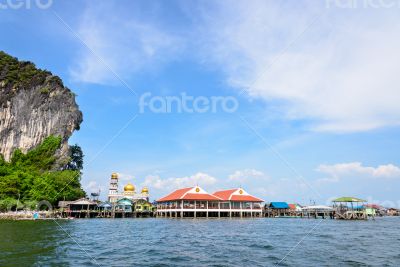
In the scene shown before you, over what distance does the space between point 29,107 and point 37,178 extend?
1938 centimetres

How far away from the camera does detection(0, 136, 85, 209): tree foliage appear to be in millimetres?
58031

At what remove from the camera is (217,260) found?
15.8 m

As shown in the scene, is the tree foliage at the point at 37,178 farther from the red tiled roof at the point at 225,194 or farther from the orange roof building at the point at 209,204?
the red tiled roof at the point at 225,194

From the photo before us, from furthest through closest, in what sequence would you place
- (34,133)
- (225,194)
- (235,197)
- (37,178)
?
(34,133), (225,194), (235,197), (37,178)

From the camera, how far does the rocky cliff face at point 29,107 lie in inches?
2721

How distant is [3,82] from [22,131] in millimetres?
10740

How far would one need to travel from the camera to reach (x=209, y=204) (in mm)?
67000

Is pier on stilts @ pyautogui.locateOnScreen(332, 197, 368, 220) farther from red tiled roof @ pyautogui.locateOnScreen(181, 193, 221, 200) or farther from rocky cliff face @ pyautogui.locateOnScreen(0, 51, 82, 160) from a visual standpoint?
rocky cliff face @ pyautogui.locateOnScreen(0, 51, 82, 160)

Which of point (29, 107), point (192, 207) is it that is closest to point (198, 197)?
point (192, 207)

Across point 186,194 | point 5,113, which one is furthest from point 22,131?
point 186,194

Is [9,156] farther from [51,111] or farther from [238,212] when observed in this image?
[238,212]

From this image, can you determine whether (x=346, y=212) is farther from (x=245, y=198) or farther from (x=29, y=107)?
(x=29, y=107)

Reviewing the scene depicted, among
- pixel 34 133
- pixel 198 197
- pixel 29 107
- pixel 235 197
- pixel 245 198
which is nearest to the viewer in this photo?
pixel 198 197

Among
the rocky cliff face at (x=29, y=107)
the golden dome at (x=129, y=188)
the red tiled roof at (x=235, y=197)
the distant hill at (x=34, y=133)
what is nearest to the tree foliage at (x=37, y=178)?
the distant hill at (x=34, y=133)
